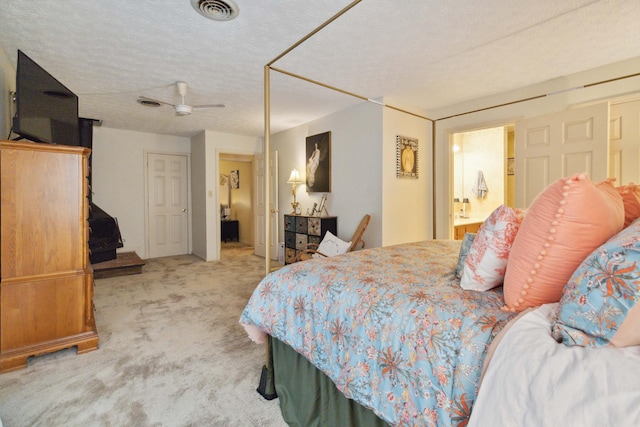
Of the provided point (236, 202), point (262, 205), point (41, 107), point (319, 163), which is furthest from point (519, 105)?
point (236, 202)

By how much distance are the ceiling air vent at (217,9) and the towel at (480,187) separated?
180 inches

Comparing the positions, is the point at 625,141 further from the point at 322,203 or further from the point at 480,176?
the point at 322,203

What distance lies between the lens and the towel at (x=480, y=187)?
510 centimetres

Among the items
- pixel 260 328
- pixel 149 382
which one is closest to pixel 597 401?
pixel 260 328

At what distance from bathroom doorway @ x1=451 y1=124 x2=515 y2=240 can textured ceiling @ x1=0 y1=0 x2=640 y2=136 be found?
5.23ft

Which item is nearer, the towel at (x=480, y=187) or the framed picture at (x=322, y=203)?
the framed picture at (x=322, y=203)

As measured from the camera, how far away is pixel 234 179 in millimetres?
8188

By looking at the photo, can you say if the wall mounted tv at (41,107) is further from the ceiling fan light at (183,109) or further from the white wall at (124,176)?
the white wall at (124,176)

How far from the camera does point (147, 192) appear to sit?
19.3 ft

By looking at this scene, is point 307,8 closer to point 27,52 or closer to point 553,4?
point 553,4

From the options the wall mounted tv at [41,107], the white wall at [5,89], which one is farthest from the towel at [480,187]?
the white wall at [5,89]

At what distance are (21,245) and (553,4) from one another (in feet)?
13.3

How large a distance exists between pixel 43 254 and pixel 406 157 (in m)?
3.87

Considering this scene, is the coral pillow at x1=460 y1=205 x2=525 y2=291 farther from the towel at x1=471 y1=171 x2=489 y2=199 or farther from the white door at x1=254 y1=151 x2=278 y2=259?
the white door at x1=254 y1=151 x2=278 y2=259
